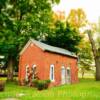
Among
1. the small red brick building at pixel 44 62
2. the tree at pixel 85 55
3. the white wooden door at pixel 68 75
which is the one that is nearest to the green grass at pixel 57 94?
the small red brick building at pixel 44 62

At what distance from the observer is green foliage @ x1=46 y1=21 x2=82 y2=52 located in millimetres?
52312

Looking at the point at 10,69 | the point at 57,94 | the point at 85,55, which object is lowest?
the point at 57,94

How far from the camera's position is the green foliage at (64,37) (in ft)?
172

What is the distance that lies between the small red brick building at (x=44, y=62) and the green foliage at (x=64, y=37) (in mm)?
10829

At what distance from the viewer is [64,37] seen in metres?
52.9

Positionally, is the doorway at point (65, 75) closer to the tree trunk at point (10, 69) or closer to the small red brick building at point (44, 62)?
the small red brick building at point (44, 62)

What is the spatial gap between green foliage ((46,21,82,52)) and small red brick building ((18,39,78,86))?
10829mm

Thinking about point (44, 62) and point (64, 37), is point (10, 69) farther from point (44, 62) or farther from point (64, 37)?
point (44, 62)

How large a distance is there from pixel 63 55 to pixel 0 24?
20579 mm

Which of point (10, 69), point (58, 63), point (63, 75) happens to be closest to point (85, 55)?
point (10, 69)

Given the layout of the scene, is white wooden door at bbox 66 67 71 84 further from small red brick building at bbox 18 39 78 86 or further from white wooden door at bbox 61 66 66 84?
white wooden door at bbox 61 66 66 84

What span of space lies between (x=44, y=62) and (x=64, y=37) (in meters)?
18.1

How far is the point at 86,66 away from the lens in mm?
64812

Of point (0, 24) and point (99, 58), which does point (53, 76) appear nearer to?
point (99, 58)
